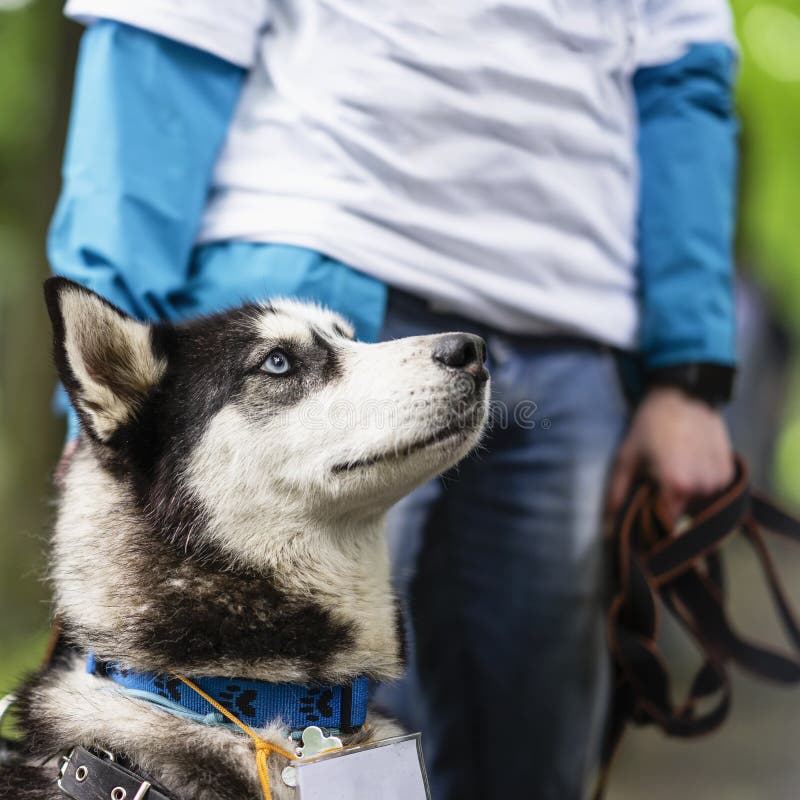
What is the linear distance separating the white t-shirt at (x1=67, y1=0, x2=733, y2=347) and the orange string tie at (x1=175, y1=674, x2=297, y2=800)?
70 cm

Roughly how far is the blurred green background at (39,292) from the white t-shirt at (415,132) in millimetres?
694

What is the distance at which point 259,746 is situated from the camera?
108cm

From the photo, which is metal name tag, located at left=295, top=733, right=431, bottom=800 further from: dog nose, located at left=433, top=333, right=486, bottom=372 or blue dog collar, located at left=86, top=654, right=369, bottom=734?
dog nose, located at left=433, top=333, right=486, bottom=372

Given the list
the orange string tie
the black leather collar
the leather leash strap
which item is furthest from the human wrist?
the black leather collar

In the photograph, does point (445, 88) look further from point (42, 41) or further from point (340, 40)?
point (42, 41)

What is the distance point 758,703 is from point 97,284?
2788mm

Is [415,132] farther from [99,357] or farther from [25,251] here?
[25,251]

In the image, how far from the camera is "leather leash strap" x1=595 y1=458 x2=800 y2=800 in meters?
1.68

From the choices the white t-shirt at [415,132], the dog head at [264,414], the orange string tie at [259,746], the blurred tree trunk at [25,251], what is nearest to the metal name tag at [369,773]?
the orange string tie at [259,746]

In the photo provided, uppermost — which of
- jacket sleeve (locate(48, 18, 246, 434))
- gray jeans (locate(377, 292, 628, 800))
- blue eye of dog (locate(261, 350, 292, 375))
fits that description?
jacket sleeve (locate(48, 18, 246, 434))

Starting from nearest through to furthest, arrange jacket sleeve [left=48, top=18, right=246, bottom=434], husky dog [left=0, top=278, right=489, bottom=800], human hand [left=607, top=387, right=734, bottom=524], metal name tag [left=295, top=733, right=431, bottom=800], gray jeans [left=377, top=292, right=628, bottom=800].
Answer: metal name tag [left=295, top=733, right=431, bottom=800]
husky dog [left=0, top=278, right=489, bottom=800]
jacket sleeve [left=48, top=18, right=246, bottom=434]
gray jeans [left=377, top=292, right=628, bottom=800]
human hand [left=607, top=387, right=734, bottom=524]

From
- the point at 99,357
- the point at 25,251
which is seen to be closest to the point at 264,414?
the point at 99,357

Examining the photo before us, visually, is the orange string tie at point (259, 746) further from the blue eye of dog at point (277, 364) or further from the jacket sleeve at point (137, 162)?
the jacket sleeve at point (137, 162)

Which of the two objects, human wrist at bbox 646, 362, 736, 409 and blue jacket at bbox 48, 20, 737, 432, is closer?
blue jacket at bbox 48, 20, 737, 432
